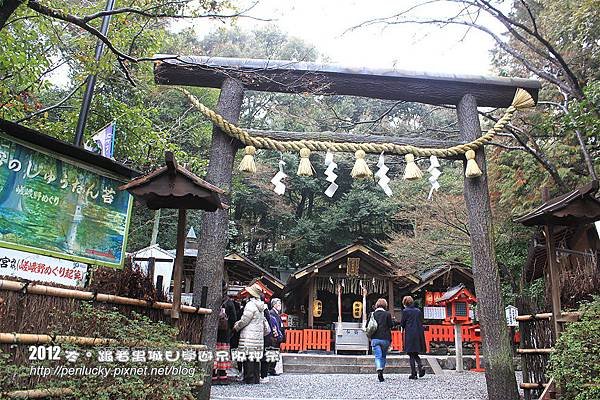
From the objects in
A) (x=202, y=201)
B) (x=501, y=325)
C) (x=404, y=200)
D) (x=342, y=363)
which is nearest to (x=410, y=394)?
(x=501, y=325)

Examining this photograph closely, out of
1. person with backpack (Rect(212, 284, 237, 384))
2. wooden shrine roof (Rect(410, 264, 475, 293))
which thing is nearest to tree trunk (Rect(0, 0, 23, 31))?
person with backpack (Rect(212, 284, 237, 384))

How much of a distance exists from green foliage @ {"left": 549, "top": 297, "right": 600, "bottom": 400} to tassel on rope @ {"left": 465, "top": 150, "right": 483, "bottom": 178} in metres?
2.11

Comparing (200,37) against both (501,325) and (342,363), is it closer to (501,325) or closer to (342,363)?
(342,363)

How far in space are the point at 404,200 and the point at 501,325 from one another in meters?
12.2

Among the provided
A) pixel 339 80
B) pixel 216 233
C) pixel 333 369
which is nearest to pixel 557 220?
pixel 339 80

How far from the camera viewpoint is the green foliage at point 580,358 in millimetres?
4535

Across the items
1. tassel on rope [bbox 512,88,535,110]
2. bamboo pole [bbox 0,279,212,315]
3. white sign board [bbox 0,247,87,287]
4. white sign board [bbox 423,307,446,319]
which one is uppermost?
tassel on rope [bbox 512,88,535,110]

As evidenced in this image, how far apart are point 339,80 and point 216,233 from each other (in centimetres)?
268

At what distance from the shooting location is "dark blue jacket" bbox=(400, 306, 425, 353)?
1012 cm

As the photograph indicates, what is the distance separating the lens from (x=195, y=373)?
4633mm

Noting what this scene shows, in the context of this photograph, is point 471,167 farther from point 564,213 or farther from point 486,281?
point 486,281

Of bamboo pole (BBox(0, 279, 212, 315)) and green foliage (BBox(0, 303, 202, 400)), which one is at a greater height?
bamboo pole (BBox(0, 279, 212, 315))

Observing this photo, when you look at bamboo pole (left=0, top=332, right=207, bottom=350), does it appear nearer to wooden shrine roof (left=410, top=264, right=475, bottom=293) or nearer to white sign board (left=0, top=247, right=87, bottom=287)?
white sign board (left=0, top=247, right=87, bottom=287)

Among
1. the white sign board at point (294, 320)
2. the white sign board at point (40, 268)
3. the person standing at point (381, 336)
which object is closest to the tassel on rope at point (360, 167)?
the white sign board at point (40, 268)
